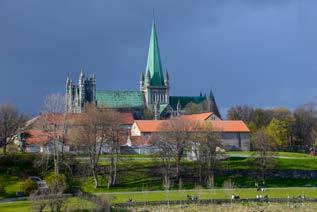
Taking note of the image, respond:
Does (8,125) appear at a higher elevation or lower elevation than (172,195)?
higher

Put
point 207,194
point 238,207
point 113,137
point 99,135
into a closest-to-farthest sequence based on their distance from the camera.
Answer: point 238,207, point 207,194, point 113,137, point 99,135

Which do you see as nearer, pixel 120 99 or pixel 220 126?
pixel 220 126

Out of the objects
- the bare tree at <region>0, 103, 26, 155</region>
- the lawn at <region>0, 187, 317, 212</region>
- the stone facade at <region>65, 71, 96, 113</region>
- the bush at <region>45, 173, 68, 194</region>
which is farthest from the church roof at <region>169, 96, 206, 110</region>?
the bush at <region>45, 173, 68, 194</region>

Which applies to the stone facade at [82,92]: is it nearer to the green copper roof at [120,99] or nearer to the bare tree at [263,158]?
the green copper roof at [120,99]

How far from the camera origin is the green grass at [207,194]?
6384 cm

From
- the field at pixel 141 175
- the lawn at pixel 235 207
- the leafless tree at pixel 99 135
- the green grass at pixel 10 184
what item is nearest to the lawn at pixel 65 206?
the lawn at pixel 235 207

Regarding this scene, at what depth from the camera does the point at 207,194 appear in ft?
225

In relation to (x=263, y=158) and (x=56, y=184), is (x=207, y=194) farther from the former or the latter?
(x=263, y=158)

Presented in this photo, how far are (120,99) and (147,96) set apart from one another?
12.2 meters

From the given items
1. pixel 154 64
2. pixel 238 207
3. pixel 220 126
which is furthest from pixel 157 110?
pixel 238 207

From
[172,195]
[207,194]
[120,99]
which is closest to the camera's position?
[172,195]

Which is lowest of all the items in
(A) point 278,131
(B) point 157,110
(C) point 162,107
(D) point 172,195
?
(D) point 172,195

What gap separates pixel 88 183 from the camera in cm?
7738

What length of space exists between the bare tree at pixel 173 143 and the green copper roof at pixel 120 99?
3393 inches
